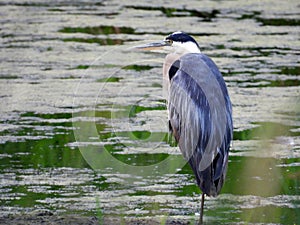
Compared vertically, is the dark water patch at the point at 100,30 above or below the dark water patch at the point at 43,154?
above

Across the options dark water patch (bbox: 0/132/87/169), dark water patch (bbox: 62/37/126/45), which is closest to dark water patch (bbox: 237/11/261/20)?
dark water patch (bbox: 62/37/126/45)

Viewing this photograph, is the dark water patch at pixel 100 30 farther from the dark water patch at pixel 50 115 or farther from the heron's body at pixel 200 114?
the heron's body at pixel 200 114

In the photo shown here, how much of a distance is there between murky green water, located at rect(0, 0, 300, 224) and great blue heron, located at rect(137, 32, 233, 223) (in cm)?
16

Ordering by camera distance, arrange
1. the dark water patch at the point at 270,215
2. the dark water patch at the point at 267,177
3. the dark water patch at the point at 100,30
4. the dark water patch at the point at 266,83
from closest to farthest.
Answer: the dark water patch at the point at 270,215
the dark water patch at the point at 267,177
the dark water patch at the point at 266,83
the dark water patch at the point at 100,30

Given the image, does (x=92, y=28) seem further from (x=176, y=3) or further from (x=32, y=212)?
(x=32, y=212)

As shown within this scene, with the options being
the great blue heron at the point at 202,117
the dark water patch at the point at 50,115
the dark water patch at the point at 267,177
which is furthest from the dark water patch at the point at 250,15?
→ the great blue heron at the point at 202,117

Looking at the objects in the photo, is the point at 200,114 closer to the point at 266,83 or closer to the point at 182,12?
the point at 266,83

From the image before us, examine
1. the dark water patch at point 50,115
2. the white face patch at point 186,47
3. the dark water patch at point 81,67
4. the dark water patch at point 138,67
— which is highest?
the white face patch at point 186,47

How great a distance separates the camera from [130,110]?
6.91 meters

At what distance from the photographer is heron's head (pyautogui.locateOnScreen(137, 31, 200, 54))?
5086 millimetres

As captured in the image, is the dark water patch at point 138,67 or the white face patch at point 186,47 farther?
the dark water patch at point 138,67

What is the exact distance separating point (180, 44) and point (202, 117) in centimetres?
77

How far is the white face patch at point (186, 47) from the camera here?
5070 millimetres

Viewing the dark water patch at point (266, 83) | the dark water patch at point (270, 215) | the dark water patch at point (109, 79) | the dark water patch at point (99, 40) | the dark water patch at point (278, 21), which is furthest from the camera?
the dark water patch at point (278, 21)
